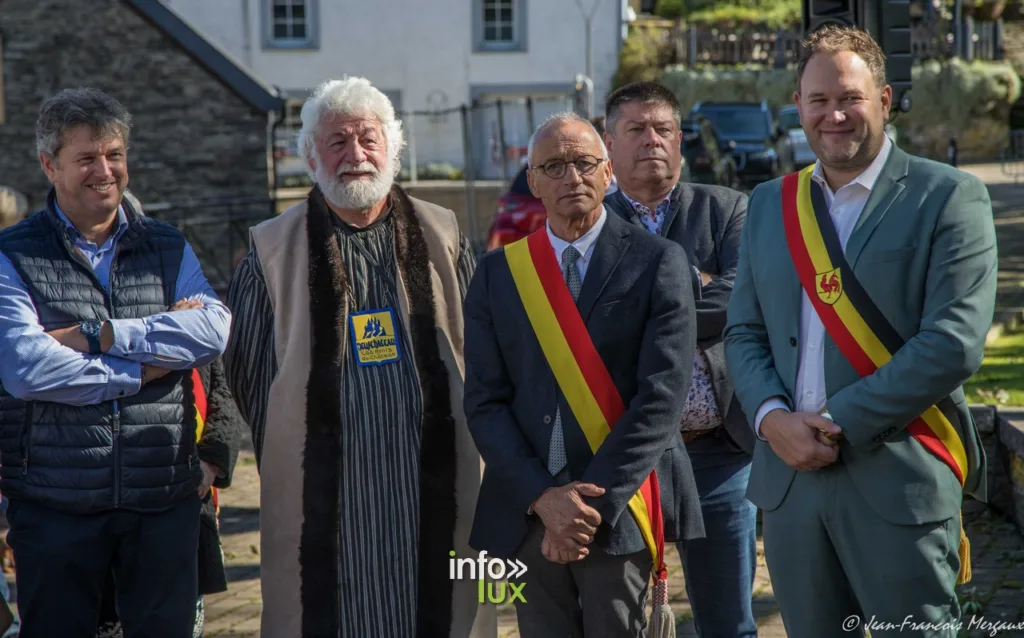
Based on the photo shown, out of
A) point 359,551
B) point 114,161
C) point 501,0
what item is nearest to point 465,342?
point 359,551

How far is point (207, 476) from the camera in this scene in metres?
4.23

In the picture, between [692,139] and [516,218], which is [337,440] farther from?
[692,139]

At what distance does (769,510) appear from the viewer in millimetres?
3490

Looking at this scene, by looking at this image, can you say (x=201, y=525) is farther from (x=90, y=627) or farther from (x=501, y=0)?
(x=501, y=0)

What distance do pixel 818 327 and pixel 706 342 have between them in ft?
3.31

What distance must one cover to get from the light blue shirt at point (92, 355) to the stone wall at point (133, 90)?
17.1 metres

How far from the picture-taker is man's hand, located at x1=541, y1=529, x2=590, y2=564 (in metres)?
3.59

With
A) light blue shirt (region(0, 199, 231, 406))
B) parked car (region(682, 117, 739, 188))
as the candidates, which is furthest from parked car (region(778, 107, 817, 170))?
light blue shirt (region(0, 199, 231, 406))

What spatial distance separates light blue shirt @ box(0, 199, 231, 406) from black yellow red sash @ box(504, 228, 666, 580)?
1.01 meters

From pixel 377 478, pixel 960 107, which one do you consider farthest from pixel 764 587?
pixel 960 107

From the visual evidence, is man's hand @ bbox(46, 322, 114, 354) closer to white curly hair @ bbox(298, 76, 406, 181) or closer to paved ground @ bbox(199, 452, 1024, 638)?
white curly hair @ bbox(298, 76, 406, 181)

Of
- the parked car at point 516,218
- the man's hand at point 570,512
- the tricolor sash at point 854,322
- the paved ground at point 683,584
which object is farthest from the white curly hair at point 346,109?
the parked car at point 516,218

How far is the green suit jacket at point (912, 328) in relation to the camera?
10.5ft

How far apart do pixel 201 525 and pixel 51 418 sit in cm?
72
